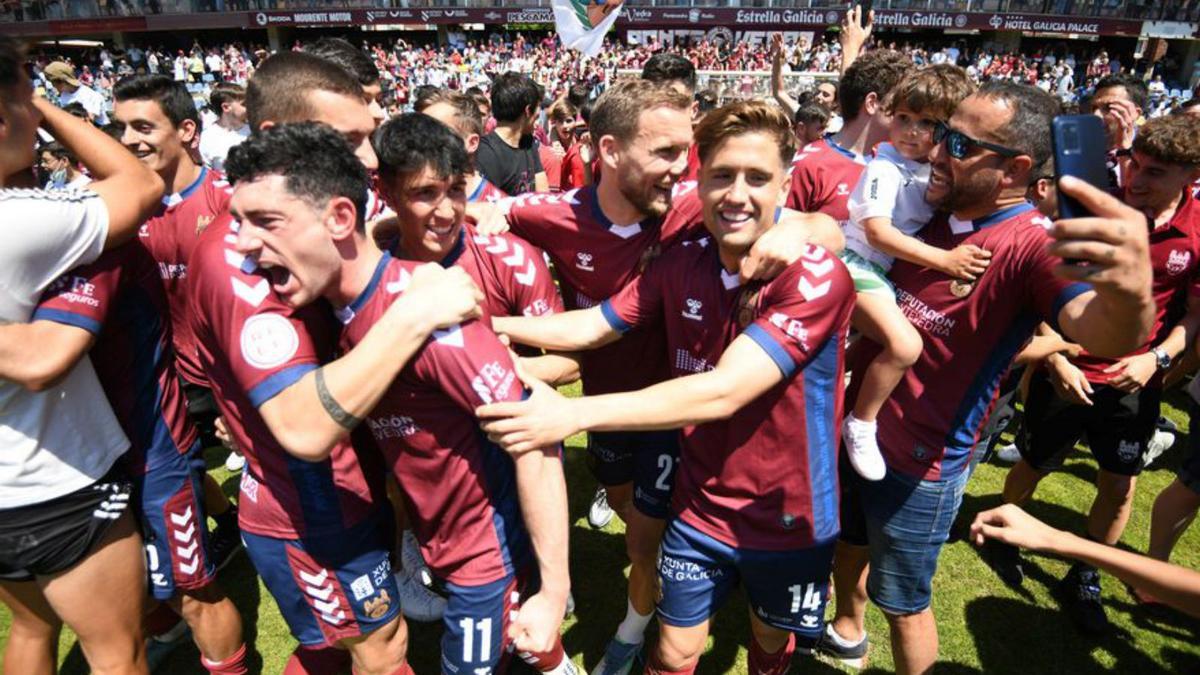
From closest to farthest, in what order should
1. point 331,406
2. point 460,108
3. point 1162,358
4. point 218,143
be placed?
1. point 331,406
2. point 1162,358
3. point 460,108
4. point 218,143

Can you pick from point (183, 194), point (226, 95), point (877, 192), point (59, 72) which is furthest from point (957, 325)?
point (59, 72)

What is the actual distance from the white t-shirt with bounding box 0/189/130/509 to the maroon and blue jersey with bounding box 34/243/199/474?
0.19 meters

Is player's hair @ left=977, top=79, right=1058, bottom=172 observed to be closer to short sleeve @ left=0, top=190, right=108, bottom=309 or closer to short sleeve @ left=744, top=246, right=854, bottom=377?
short sleeve @ left=744, top=246, right=854, bottom=377

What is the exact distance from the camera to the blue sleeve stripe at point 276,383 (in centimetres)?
201

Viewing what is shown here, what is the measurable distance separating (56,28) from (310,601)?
58.9m

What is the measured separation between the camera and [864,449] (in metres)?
2.91

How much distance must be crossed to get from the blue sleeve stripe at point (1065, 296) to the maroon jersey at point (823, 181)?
2.05 m

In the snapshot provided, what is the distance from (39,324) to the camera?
88.0 inches

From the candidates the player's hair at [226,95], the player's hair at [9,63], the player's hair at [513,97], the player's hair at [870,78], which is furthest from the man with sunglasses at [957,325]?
the player's hair at [226,95]

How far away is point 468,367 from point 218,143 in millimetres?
8515

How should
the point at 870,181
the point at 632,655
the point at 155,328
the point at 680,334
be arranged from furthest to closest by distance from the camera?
the point at 632,655 → the point at 870,181 → the point at 155,328 → the point at 680,334

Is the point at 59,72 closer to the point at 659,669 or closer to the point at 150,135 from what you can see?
the point at 150,135

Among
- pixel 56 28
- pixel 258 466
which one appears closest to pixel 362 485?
A: pixel 258 466

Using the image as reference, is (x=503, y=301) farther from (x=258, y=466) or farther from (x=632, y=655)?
(x=632, y=655)
